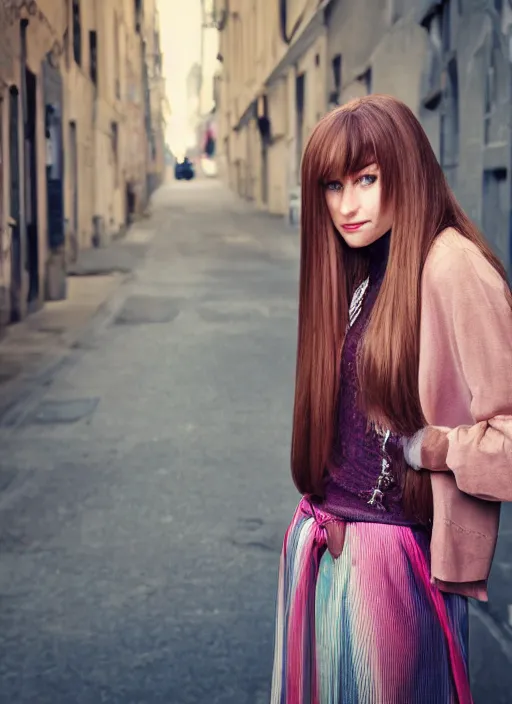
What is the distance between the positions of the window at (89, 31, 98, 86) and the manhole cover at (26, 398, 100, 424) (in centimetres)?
1662

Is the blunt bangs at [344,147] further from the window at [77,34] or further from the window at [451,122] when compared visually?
the window at [77,34]

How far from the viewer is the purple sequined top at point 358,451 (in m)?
1.85

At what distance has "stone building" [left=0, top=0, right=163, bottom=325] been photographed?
11.8m

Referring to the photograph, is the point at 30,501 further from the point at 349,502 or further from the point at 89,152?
the point at 89,152

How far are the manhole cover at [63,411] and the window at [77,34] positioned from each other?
14.3 meters

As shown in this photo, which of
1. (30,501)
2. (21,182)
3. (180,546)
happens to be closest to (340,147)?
(180,546)

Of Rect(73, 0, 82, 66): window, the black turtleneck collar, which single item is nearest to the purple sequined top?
the black turtleneck collar

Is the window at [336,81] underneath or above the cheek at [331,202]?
above

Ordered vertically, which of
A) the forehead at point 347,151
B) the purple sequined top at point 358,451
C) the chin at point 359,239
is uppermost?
the forehead at point 347,151

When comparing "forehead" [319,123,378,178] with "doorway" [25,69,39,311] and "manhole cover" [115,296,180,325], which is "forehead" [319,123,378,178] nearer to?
"manhole cover" [115,296,180,325]

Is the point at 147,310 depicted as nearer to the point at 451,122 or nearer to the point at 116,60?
the point at 451,122

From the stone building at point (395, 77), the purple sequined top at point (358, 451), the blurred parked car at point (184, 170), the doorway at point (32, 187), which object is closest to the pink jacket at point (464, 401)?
the purple sequined top at point (358, 451)

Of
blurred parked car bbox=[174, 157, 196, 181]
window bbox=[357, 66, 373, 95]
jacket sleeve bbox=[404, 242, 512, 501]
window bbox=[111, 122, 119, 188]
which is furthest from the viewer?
blurred parked car bbox=[174, 157, 196, 181]

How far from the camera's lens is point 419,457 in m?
1.75
